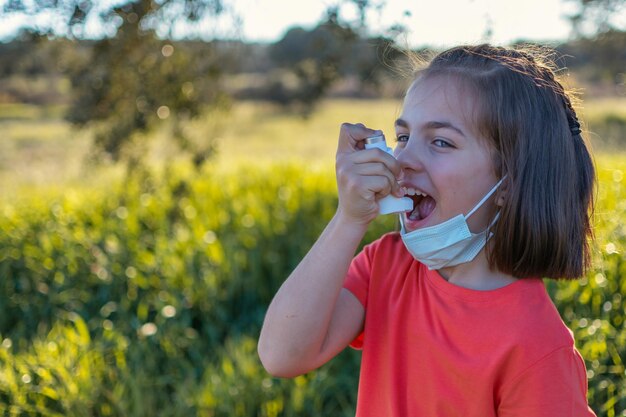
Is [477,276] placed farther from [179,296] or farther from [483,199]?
[179,296]

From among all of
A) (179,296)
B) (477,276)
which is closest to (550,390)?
(477,276)

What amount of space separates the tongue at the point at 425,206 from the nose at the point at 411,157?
0.10 m

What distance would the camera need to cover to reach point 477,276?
5.81 ft

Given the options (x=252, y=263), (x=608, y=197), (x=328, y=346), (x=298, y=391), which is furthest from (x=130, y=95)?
(x=328, y=346)

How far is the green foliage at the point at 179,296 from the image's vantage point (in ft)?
10.7

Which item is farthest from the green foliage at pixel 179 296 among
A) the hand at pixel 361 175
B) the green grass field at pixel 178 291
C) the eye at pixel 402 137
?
the hand at pixel 361 175

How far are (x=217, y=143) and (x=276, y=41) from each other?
1.06 meters

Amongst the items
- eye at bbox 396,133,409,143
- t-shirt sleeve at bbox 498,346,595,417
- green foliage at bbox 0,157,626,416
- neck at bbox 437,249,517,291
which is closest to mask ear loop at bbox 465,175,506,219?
neck at bbox 437,249,517,291

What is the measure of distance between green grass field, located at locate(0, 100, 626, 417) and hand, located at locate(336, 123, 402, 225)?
82cm

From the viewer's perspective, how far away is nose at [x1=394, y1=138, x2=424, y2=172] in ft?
5.52

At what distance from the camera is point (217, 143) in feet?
17.3

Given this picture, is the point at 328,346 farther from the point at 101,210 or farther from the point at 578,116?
the point at 101,210

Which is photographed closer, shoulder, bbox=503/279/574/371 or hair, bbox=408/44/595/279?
shoulder, bbox=503/279/574/371

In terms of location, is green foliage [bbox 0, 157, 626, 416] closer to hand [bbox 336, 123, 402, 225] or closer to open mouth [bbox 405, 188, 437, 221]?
open mouth [bbox 405, 188, 437, 221]
